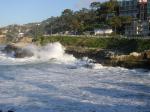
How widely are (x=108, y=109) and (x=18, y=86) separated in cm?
788

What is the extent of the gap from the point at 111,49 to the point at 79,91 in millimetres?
24319

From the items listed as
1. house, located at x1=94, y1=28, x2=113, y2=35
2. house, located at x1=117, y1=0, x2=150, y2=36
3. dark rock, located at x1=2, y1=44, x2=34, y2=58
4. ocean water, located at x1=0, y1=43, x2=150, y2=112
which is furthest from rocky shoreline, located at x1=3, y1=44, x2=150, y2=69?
house, located at x1=94, y1=28, x2=113, y2=35

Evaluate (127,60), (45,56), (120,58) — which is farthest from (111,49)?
(127,60)

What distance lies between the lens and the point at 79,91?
21562mm

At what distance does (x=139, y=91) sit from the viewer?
21.3 metres

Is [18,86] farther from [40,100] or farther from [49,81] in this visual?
[40,100]

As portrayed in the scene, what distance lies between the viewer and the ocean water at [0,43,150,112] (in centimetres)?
1769

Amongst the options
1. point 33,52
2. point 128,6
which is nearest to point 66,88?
point 33,52

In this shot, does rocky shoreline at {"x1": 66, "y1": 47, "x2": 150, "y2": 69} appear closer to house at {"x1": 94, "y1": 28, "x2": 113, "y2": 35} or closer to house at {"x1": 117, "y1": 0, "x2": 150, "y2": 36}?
house at {"x1": 117, "y1": 0, "x2": 150, "y2": 36}

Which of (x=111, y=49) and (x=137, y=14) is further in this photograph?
(x=137, y=14)

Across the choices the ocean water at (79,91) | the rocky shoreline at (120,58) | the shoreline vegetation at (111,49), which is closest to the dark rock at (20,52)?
the shoreline vegetation at (111,49)

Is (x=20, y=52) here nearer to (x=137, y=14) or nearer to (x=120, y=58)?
(x=137, y=14)

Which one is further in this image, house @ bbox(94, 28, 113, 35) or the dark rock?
house @ bbox(94, 28, 113, 35)

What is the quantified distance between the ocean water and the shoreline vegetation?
173 centimetres
